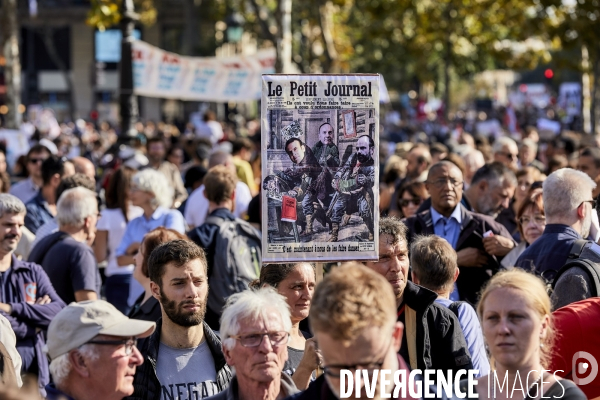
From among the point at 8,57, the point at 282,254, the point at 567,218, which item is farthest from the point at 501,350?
the point at 8,57

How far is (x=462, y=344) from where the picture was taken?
5.30m

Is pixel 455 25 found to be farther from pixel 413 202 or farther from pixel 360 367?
pixel 360 367

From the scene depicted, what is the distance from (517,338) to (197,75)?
14.9 metres

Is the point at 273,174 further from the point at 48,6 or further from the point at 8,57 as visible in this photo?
the point at 48,6

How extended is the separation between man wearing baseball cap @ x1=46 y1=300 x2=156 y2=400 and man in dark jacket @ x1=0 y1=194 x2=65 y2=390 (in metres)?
2.14

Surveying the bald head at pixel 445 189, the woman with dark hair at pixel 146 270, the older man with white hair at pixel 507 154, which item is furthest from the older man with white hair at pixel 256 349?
the older man with white hair at pixel 507 154

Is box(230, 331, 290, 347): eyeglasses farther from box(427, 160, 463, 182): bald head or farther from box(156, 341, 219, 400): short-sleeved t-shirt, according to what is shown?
box(427, 160, 463, 182): bald head

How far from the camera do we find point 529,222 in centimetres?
763

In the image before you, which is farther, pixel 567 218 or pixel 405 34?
pixel 405 34

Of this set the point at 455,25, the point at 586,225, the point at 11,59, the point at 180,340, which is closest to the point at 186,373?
the point at 180,340

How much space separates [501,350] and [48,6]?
58.6 m

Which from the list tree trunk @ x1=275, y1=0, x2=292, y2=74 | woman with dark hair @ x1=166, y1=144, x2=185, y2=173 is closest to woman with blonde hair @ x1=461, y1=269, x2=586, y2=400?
woman with dark hair @ x1=166, y1=144, x2=185, y2=173

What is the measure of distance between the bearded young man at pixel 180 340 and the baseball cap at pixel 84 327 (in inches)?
34.9

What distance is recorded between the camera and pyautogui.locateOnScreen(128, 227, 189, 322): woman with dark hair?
6.10m
